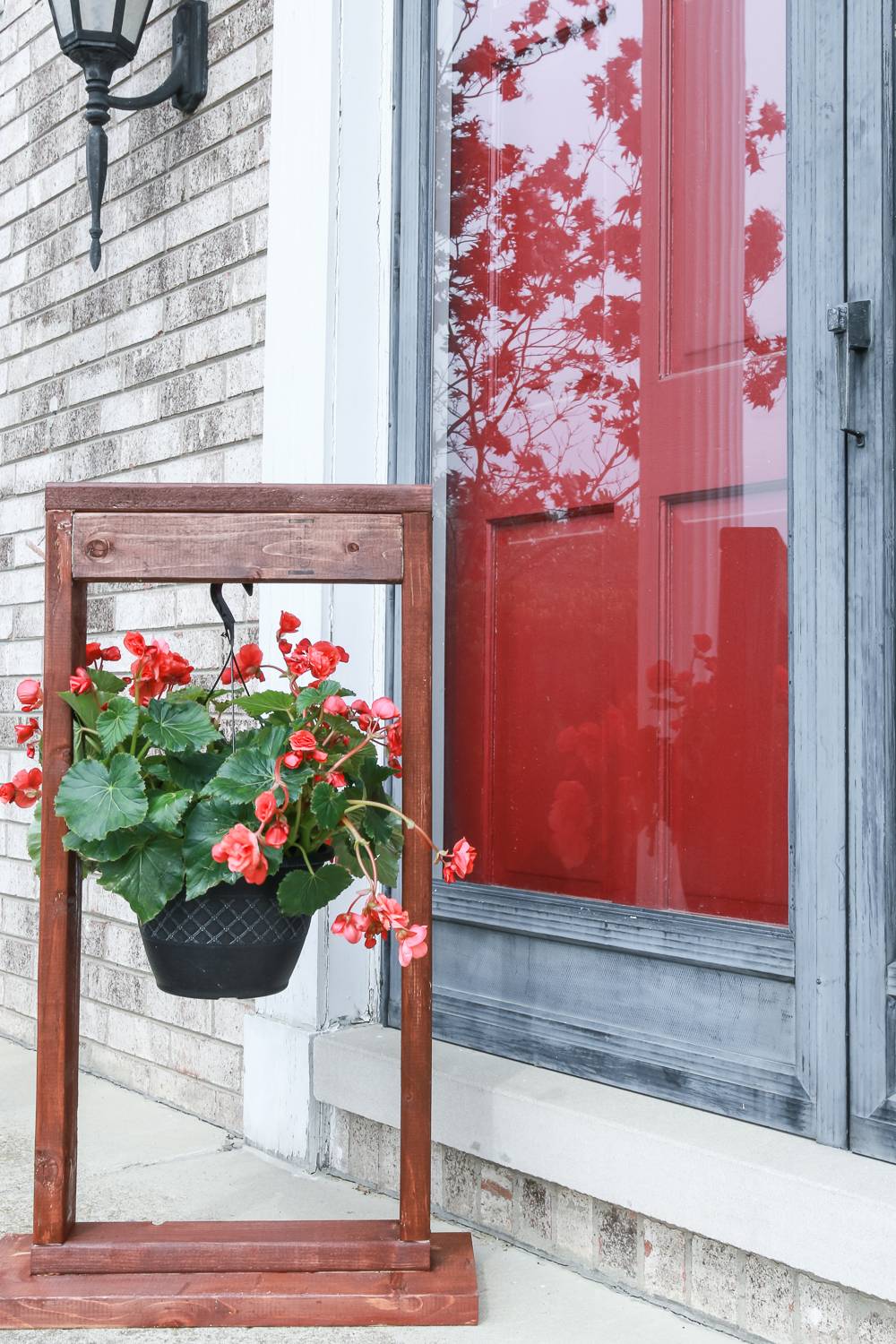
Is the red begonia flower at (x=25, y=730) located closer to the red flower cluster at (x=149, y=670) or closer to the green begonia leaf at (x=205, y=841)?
the red flower cluster at (x=149, y=670)

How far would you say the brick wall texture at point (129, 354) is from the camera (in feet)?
7.57

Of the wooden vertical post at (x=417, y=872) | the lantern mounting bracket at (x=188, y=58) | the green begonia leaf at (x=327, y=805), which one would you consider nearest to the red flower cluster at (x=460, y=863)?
the wooden vertical post at (x=417, y=872)

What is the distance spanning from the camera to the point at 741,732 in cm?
162

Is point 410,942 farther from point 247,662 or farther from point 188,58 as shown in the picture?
point 188,58

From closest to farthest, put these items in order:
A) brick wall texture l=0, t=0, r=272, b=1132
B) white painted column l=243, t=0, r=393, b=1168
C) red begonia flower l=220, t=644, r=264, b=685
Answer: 1. red begonia flower l=220, t=644, r=264, b=685
2. white painted column l=243, t=0, r=393, b=1168
3. brick wall texture l=0, t=0, r=272, b=1132

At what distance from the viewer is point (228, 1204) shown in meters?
1.84

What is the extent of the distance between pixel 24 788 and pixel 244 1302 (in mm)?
670

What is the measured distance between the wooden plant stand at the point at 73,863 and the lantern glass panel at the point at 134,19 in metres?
1.40

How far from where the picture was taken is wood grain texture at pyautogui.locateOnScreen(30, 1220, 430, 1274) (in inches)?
58.4

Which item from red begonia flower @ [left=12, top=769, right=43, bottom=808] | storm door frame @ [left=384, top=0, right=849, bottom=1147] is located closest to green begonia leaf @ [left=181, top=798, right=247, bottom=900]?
red begonia flower @ [left=12, top=769, right=43, bottom=808]

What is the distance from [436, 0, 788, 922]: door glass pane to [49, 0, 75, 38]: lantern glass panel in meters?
0.83

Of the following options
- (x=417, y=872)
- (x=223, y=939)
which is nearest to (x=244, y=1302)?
(x=223, y=939)

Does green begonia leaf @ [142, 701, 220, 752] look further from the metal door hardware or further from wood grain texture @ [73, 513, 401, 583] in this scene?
the metal door hardware

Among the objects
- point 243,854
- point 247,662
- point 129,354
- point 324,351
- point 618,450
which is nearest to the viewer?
point 243,854
